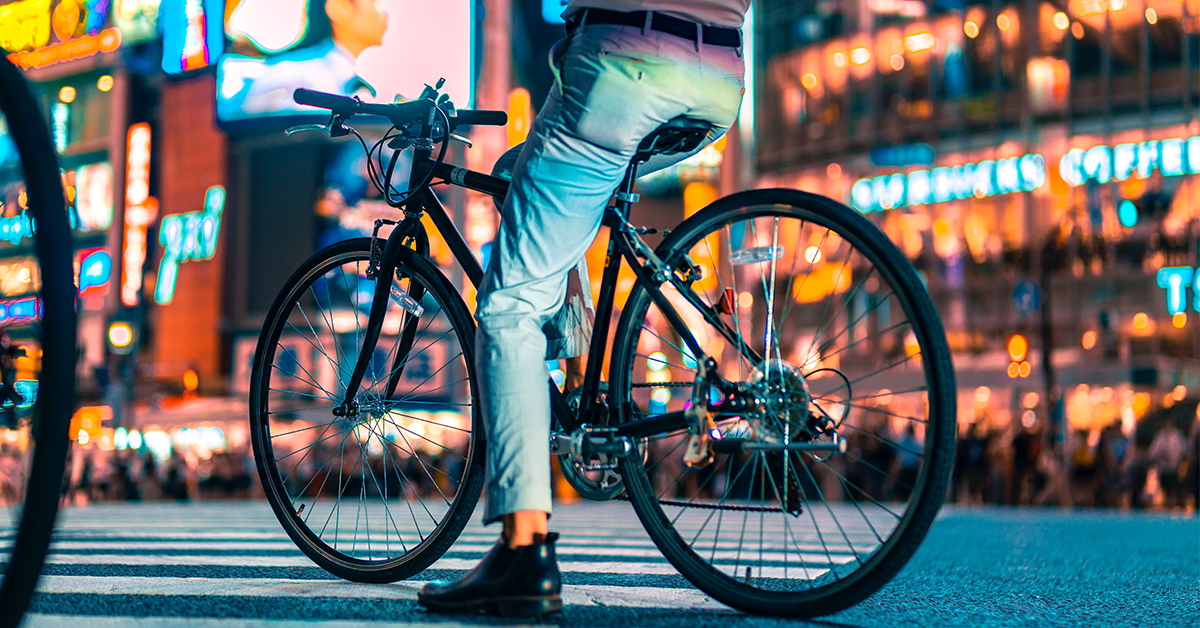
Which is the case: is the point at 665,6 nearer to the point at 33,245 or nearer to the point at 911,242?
the point at 33,245

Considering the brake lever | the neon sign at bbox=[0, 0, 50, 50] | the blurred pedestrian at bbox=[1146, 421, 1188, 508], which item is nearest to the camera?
the brake lever

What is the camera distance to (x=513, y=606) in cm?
190

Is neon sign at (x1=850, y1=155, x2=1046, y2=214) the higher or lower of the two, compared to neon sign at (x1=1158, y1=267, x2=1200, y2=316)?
higher

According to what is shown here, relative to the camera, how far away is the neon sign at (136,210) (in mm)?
34500

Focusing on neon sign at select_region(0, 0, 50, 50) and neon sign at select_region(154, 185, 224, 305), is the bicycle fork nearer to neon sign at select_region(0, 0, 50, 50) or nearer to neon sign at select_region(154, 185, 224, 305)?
neon sign at select_region(154, 185, 224, 305)

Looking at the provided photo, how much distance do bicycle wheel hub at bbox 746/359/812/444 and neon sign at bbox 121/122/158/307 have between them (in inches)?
1355

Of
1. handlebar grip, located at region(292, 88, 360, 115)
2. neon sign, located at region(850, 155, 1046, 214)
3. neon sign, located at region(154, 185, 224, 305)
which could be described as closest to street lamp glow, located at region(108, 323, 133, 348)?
neon sign, located at region(154, 185, 224, 305)

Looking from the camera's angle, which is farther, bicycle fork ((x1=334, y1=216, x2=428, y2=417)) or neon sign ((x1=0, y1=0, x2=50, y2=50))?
neon sign ((x1=0, y1=0, x2=50, y2=50))

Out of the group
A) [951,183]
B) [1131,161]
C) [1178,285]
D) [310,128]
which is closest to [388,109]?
[310,128]

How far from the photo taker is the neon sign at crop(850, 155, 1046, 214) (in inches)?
1169

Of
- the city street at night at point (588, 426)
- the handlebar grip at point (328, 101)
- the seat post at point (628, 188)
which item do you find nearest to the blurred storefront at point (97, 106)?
the city street at night at point (588, 426)

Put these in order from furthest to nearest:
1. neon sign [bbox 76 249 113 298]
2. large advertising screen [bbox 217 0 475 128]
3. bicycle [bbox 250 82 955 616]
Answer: neon sign [bbox 76 249 113 298] → large advertising screen [bbox 217 0 475 128] → bicycle [bbox 250 82 955 616]

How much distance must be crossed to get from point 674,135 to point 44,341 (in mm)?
1220

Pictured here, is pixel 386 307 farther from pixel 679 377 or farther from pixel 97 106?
pixel 97 106
